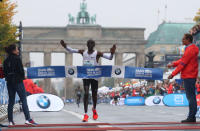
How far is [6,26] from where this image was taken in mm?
45750

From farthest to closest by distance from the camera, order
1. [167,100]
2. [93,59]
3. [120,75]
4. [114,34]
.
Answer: [114,34]
[167,100]
[120,75]
[93,59]

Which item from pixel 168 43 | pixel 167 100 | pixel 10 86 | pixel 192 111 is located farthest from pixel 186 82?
pixel 168 43

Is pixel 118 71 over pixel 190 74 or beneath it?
over

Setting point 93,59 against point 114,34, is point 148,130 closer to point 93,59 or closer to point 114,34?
point 93,59

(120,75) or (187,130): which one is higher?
(120,75)

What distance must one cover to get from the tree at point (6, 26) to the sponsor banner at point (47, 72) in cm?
2965

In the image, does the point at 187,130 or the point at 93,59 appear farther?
the point at 93,59

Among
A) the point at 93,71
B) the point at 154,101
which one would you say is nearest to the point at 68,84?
the point at 154,101

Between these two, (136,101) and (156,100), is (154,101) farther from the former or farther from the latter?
(136,101)

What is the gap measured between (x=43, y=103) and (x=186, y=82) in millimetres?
8683

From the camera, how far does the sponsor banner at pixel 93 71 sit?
1323 centimetres

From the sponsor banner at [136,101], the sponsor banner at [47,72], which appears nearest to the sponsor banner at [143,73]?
the sponsor banner at [47,72]

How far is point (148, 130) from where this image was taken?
982 cm

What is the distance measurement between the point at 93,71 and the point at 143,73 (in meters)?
2.18
